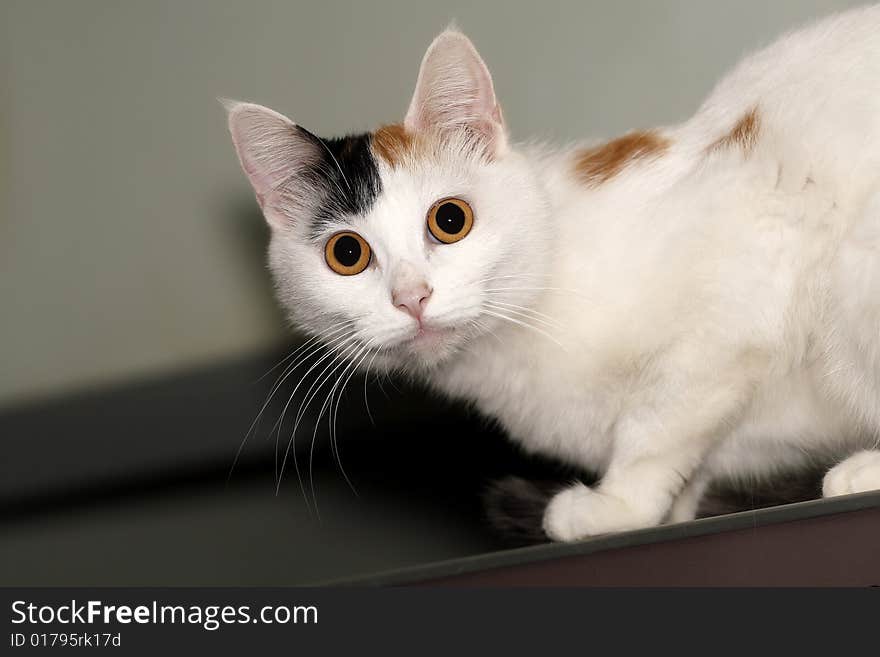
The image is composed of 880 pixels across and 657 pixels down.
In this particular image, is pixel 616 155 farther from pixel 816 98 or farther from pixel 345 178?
pixel 345 178

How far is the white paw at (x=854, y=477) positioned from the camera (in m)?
1.26

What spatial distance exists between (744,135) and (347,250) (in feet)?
2.08

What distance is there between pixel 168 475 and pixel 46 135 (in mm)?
887

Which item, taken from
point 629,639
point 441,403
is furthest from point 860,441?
point 441,403

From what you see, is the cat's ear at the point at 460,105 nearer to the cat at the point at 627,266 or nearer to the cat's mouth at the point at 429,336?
the cat at the point at 627,266

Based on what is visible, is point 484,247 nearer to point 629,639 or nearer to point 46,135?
point 629,639

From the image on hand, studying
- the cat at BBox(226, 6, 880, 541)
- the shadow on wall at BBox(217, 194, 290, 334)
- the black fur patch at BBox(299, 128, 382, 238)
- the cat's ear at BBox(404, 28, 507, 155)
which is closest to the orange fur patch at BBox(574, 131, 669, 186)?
the cat at BBox(226, 6, 880, 541)

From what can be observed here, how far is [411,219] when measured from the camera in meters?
1.39

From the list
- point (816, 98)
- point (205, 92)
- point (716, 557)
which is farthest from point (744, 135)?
point (205, 92)

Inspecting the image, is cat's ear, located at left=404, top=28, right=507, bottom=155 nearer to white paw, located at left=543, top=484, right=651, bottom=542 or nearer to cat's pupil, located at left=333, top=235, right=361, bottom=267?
cat's pupil, located at left=333, top=235, right=361, bottom=267

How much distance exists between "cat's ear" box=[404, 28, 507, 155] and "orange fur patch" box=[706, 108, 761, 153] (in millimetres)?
345

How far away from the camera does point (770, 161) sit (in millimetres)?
1395

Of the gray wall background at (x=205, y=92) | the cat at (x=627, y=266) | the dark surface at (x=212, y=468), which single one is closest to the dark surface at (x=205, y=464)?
the dark surface at (x=212, y=468)

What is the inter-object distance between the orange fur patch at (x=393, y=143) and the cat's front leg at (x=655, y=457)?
54 cm
